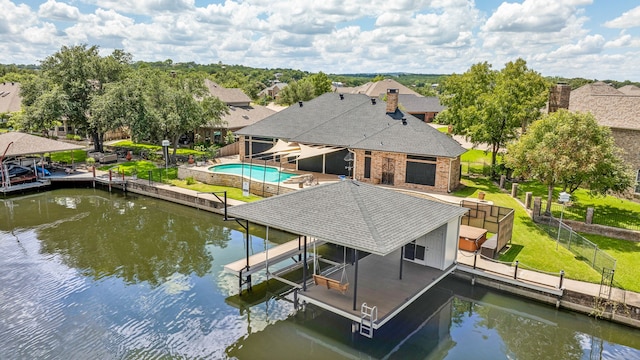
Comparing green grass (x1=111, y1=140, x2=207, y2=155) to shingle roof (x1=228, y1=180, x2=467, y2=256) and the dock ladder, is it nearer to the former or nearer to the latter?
shingle roof (x1=228, y1=180, x2=467, y2=256)

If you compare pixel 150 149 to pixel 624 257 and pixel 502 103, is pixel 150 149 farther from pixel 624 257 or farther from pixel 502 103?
pixel 624 257

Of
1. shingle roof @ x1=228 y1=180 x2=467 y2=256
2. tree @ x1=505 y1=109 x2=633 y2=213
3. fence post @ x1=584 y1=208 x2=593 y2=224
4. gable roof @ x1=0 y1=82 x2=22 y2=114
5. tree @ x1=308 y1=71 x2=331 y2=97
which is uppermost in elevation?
tree @ x1=308 y1=71 x2=331 y2=97

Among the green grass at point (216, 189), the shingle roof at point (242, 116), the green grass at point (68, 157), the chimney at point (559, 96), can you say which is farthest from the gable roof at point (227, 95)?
the chimney at point (559, 96)

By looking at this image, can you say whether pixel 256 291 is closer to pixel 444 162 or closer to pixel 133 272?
pixel 133 272

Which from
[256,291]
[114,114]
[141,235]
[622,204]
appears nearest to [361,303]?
[256,291]

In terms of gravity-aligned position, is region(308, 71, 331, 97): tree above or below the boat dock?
above

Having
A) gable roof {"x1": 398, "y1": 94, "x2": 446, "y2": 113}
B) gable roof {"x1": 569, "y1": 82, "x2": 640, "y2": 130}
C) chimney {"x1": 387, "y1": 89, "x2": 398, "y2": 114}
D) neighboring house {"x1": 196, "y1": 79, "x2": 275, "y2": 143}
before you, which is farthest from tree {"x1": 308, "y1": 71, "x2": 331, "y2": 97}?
gable roof {"x1": 569, "y1": 82, "x2": 640, "y2": 130}

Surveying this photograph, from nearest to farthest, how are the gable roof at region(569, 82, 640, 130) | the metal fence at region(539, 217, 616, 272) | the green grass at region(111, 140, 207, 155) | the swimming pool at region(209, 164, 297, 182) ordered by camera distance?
1. the metal fence at region(539, 217, 616, 272)
2. the gable roof at region(569, 82, 640, 130)
3. the swimming pool at region(209, 164, 297, 182)
4. the green grass at region(111, 140, 207, 155)

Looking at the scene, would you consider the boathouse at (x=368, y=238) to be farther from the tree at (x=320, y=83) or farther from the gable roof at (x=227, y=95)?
the tree at (x=320, y=83)
